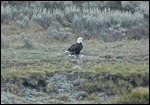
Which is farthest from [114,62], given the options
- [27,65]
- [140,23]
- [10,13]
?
[10,13]

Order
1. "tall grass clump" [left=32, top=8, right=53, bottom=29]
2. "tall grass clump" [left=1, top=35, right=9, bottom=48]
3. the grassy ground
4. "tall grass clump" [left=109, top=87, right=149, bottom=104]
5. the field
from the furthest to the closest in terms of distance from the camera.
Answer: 1. "tall grass clump" [left=32, top=8, right=53, bottom=29]
2. "tall grass clump" [left=1, top=35, right=9, bottom=48]
3. the grassy ground
4. the field
5. "tall grass clump" [left=109, top=87, right=149, bottom=104]

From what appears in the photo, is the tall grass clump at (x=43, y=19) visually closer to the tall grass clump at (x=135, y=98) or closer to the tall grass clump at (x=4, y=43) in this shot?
the tall grass clump at (x=4, y=43)

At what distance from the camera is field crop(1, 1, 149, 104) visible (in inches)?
509

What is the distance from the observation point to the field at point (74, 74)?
42.4 feet

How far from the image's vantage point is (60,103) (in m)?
12.4

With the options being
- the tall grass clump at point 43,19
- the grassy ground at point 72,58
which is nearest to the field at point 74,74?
the grassy ground at point 72,58

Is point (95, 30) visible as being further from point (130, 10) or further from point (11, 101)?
point (11, 101)

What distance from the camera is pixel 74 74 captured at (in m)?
14.5

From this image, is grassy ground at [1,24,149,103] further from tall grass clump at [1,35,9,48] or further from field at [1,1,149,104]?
tall grass clump at [1,35,9,48]

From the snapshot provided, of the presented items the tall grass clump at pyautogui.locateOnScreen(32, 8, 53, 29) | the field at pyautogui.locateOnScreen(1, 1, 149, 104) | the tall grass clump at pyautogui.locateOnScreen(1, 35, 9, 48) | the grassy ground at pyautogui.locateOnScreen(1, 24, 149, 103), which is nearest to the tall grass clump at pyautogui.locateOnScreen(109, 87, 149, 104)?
the field at pyautogui.locateOnScreen(1, 1, 149, 104)

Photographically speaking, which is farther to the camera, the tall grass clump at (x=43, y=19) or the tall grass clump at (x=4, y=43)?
the tall grass clump at (x=43, y=19)

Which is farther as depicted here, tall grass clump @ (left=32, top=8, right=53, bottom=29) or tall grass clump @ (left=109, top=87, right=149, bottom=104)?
tall grass clump @ (left=32, top=8, right=53, bottom=29)

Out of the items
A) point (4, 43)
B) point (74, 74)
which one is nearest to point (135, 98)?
point (74, 74)

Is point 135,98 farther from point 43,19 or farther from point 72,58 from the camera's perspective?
point 43,19
